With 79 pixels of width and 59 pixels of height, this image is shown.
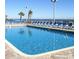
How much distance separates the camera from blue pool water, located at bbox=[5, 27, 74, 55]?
1769 millimetres

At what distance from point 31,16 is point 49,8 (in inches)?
9.1

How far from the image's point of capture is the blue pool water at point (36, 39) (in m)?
1.77

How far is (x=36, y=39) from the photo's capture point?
1.80m

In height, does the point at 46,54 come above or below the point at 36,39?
below

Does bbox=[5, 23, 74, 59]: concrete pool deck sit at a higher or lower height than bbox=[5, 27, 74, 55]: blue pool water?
lower

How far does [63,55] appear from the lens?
1772 millimetres

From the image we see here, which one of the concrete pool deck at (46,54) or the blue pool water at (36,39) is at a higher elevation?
the blue pool water at (36,39)
